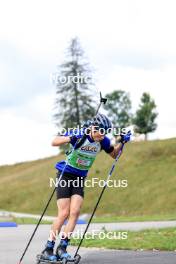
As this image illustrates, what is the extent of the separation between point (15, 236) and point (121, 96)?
8680 centimetres

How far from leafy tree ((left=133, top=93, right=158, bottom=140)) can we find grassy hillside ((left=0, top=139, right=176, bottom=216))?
2782 cm

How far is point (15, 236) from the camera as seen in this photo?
14.5 metres

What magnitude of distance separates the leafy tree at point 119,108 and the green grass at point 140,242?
280 feet

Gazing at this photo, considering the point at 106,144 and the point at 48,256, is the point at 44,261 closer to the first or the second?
the point at 48,256

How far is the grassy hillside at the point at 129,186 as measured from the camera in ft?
139

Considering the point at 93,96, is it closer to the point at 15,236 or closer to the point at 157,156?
the point at 157,156

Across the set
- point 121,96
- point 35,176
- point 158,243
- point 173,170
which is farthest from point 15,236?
point 121,96

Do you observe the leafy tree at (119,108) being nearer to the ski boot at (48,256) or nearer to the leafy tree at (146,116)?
the leafy tree at (146,116)

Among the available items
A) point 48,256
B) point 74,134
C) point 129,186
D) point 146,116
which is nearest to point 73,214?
point 48,256

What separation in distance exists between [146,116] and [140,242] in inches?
2989

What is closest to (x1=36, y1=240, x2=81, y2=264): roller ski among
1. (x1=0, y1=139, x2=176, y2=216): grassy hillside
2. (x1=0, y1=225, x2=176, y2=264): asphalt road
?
(x1=0, y1=225, x2=176, y2=264): asphalt road

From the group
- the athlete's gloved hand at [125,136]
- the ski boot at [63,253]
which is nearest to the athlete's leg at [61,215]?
the ski boot at [63,253]

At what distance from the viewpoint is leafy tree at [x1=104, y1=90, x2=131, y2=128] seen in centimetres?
9881

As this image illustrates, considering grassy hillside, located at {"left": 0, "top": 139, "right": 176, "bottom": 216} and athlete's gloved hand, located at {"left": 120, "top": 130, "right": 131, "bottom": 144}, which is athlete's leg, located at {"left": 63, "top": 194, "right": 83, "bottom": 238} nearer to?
athlete's gloved hand, located at {"left": 120, "top": 130, "right": 131, "bottom": 144}
